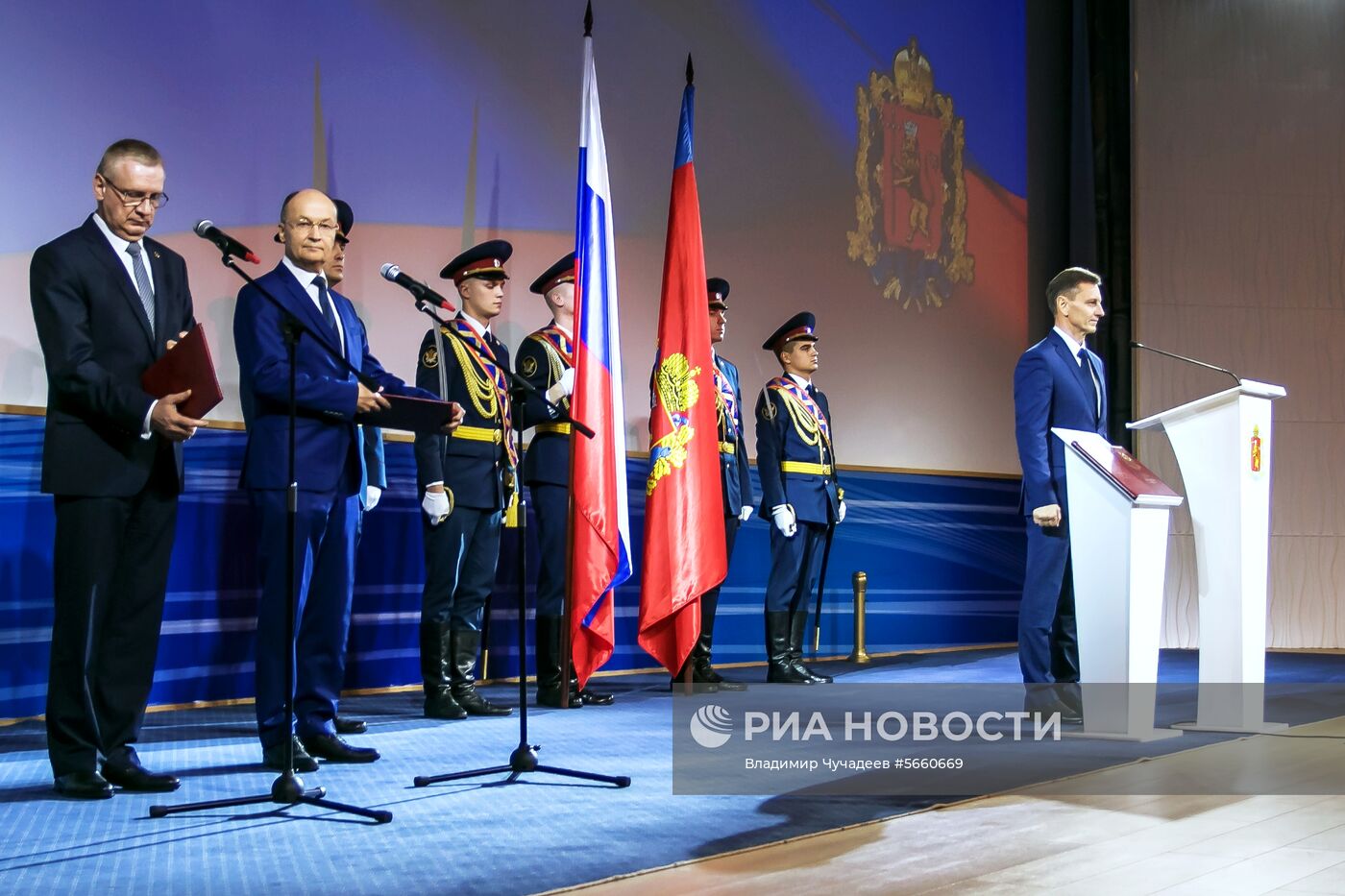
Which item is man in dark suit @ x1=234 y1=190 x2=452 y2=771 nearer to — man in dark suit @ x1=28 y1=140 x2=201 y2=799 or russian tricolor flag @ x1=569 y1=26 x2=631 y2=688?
man in dark suit @ x1=28 y1=140 x2=201 y2=799

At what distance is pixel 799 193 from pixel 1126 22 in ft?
7.96

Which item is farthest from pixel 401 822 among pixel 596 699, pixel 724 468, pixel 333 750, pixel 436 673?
pixel 724 468

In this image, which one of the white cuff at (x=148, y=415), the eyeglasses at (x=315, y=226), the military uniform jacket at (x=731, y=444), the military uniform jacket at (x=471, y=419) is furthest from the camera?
the military uniform jacket at (x=731, y=444)

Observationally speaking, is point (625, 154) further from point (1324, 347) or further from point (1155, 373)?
point (1324, 347)

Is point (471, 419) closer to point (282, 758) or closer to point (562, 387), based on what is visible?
point (562, 387)

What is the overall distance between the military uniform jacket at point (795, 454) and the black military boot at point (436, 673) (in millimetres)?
1629

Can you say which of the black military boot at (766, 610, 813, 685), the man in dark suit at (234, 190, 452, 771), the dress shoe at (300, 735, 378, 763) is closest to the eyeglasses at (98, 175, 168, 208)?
the man in dark suit at (234, 190, 452, 771)

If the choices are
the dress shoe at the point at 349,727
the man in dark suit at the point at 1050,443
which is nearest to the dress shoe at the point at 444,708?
the dress shoe at the point at 349,727

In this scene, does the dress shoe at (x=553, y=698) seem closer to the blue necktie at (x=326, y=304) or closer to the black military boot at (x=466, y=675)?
the black military boot at (x=466, y=675)

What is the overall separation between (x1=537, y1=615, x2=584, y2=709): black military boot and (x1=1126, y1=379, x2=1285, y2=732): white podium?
207 centimetres

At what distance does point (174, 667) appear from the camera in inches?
181

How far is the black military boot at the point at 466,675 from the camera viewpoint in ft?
14.6

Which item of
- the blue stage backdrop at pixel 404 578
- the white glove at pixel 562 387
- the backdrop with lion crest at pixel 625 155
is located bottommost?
the blue stage backdrop at pixel 404 578

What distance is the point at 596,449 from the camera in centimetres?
416
